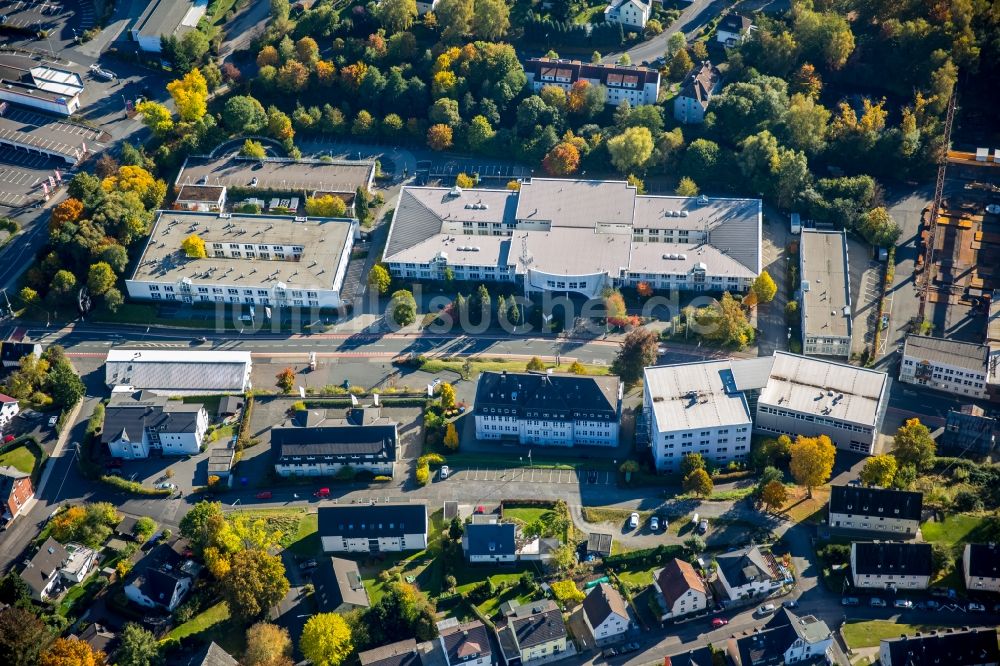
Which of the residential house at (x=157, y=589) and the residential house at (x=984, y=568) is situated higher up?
the residential house at (x=984, y=568)

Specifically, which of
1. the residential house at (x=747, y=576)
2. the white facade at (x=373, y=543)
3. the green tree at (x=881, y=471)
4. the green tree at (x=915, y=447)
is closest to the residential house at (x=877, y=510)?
the green tree at (x=881, y=471)

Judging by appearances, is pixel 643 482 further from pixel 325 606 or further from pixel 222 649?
pixel 222 649

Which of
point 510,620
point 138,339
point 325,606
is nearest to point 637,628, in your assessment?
point 510,620

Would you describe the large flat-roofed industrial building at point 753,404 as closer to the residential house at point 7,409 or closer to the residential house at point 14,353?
the residential house at point 7,409

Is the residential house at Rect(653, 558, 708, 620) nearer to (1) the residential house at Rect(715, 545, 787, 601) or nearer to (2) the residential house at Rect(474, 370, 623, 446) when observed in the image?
(1) the residential house at Rect(715, 545, 787, 601)

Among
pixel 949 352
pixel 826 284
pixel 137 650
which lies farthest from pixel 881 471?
pixel 137 650

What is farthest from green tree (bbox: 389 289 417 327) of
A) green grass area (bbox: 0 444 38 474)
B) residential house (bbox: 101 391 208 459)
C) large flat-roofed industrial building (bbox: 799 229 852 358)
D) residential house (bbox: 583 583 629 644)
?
residential house (bbox: 583 583 629 644)
